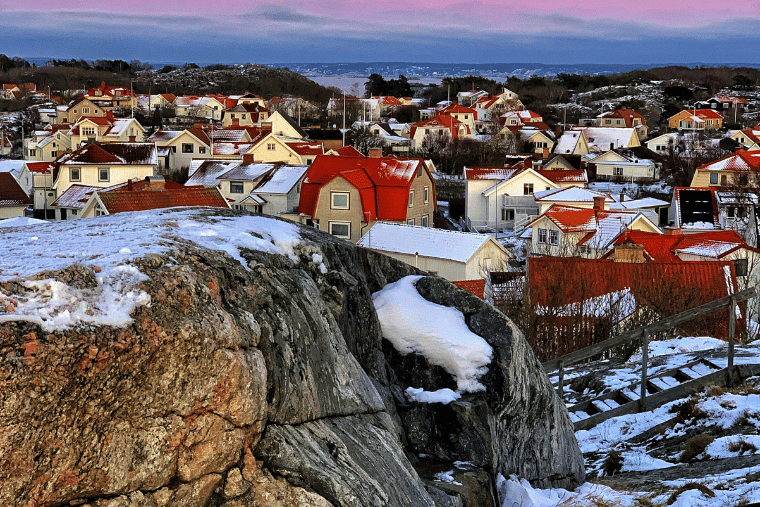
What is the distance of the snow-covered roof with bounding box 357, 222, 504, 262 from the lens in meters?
32.3

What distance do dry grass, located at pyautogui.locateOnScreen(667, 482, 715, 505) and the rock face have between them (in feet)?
4.77

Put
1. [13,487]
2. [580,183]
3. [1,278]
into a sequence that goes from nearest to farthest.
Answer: [13,487] < [1,278] < [580,183]

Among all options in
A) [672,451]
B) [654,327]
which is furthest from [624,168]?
[672,451]

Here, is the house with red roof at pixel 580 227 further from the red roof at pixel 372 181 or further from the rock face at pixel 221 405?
the rock face at pixel 221 405

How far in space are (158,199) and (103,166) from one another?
24386 mm

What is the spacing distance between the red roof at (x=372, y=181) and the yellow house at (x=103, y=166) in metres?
11.6

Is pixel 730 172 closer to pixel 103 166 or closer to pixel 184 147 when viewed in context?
pixel 103 166

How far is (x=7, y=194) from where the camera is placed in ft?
146

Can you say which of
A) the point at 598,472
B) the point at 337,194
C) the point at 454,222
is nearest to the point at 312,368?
the point at 598,472

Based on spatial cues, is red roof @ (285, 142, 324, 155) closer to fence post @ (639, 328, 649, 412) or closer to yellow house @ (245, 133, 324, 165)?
yellow house @ (245, 133, 324, 165)

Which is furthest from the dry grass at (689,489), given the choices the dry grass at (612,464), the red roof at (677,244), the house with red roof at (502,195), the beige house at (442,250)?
the house with red roof at (502,195)

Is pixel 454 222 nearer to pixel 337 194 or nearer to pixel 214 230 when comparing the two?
pixel 337 194

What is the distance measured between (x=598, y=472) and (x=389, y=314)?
3.15m

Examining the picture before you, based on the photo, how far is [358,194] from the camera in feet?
139
